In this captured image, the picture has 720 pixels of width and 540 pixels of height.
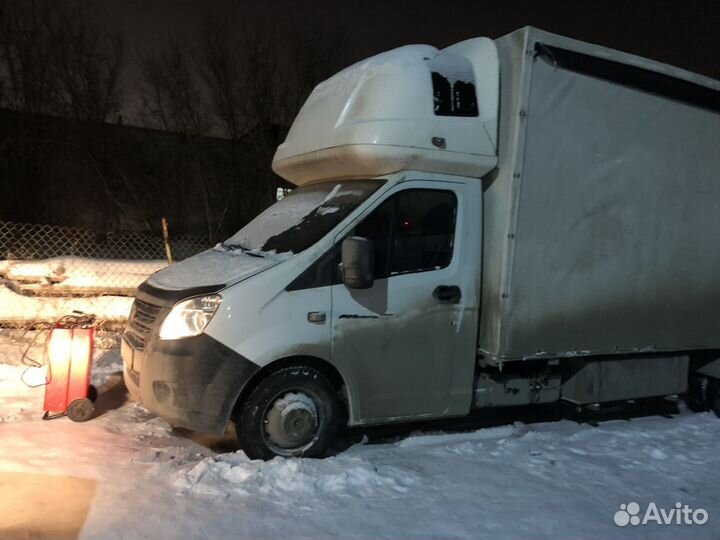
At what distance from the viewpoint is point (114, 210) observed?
17.6 metres

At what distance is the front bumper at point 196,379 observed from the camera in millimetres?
4117

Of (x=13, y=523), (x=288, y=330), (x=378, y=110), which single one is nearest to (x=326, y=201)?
(x=378, y=110)

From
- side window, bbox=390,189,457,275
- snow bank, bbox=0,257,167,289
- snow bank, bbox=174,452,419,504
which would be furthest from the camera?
snow bank, bbox=0,257,167,289

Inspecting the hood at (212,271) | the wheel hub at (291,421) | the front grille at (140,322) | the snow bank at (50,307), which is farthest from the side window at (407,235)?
the snow bank at (50,307)

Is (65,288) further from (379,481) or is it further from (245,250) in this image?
(379,481)

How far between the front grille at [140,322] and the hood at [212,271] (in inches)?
6.8

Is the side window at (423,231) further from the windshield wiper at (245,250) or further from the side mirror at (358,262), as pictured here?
the windshield wiper at (245,250)

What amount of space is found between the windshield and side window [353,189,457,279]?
213 mm

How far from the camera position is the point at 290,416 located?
4352 millimetres

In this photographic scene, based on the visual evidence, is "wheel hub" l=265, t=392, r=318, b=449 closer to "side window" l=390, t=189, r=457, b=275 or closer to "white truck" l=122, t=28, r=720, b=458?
"white truck" l=122, t=28, r=720, b=458

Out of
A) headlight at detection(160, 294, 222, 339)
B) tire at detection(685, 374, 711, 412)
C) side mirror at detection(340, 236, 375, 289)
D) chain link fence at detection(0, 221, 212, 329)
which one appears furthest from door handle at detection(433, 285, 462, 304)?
chain link fence at detection(0, 221, 212, 329)

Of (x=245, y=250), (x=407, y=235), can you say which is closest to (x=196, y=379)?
(x=245, y=250)

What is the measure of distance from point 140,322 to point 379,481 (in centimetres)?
218

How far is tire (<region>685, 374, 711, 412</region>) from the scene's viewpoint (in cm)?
626
